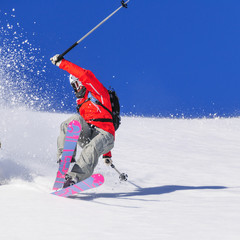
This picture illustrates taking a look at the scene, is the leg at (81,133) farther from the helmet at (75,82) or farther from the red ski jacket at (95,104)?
the helmet at (75,82)

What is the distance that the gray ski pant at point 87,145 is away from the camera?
21.4 feet

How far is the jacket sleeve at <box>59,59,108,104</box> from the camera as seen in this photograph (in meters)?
6.64

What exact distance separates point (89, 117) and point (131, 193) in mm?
1460

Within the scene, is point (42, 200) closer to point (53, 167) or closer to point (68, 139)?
point (68, 139)

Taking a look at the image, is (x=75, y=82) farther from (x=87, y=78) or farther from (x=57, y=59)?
(x=57, y=59)

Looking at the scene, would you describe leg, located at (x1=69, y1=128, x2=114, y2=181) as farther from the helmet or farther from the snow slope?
the helmet

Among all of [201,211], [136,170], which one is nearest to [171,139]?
[136,170]

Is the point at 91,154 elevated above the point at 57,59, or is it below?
below

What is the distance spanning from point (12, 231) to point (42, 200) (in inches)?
55.9

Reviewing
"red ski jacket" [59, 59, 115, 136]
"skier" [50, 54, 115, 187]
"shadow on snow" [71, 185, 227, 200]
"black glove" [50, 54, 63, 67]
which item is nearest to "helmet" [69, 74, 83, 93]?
"skier" [50, 54, 115, 187]

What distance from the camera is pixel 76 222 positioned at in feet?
15.2

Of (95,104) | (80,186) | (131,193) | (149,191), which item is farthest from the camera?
(149,191)

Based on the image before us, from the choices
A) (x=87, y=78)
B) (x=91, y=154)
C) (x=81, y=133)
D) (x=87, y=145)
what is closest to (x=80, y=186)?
(x=91, y=154)

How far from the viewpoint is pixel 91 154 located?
6.67 m
